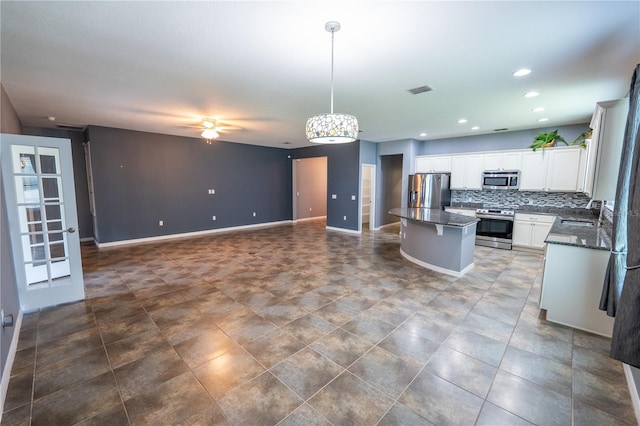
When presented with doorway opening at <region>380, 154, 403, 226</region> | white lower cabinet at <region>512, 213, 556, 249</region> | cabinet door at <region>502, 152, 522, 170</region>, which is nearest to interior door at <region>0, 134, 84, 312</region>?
doorway opening at <region>380, 154, 403, 226</region>

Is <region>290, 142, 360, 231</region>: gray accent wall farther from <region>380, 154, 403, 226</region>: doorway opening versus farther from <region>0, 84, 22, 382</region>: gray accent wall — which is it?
<region>0, 84, 22, 382</region>: gray accent wall

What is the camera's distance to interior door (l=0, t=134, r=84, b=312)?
117 inches

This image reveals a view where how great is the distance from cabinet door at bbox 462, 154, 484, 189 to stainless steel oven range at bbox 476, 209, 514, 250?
0.73m

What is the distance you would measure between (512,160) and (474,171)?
2.57 feet

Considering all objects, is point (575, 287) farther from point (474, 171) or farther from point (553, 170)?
point (474, 171)

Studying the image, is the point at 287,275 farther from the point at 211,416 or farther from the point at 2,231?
the point at 2,231

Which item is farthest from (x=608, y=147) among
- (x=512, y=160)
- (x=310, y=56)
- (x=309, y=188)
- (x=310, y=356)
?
(x=309, y=188)

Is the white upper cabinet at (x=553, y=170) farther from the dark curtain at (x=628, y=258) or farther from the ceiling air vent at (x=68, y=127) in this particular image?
the ceiling air vent at (x=68, y=127)

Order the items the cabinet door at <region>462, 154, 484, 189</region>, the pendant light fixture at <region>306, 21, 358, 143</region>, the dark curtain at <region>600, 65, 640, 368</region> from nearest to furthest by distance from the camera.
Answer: the dark curtain at <region>600, 65, 640, 368</region>
the pendant light fixture at <region>306, 21, 358, 143</region>
the cabinet door at <region>462, 154, 484, 189</region>

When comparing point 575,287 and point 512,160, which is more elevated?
point 512,160

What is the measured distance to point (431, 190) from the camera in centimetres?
701

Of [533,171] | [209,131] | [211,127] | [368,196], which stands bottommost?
[368,196]

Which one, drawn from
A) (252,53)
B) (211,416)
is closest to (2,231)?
(211,416)

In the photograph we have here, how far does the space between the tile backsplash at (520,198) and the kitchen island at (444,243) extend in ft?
9.12
